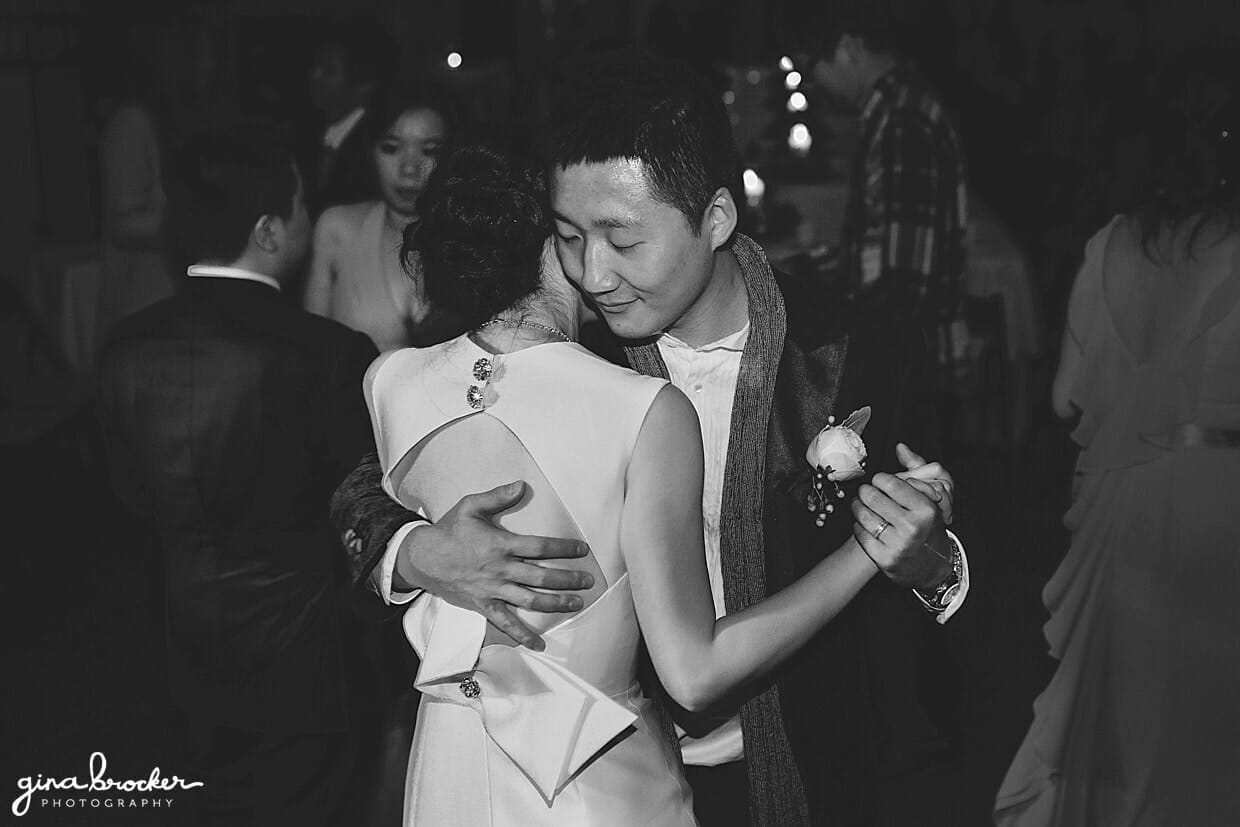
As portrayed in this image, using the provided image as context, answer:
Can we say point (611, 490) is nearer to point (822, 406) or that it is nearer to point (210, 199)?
point (822, 406)

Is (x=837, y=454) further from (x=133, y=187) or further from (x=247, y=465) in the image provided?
(x=133, y=187)

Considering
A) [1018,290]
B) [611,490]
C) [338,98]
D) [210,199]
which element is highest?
[338,98]

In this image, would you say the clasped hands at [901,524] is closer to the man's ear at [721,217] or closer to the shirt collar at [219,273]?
the man's ear at [721,217]

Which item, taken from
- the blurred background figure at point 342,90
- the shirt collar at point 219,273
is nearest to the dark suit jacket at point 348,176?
the blurred background figure at point 342,90

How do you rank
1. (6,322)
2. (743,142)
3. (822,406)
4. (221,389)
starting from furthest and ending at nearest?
(743,142) → (6,322) → (221,389) → (822,406)

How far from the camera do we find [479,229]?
4.17 feet

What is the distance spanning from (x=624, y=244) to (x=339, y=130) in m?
2.25

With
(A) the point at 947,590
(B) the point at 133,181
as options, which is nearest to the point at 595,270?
(A) the point at 947,590

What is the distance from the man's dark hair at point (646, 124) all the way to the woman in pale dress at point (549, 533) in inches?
2.3

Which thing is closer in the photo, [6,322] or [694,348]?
[694,348]

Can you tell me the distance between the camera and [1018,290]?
3168 mm

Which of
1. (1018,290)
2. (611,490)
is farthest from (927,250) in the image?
(611,490)

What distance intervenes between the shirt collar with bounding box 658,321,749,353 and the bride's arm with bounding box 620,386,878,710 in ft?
1.18

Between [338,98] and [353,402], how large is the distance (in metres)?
1.60
